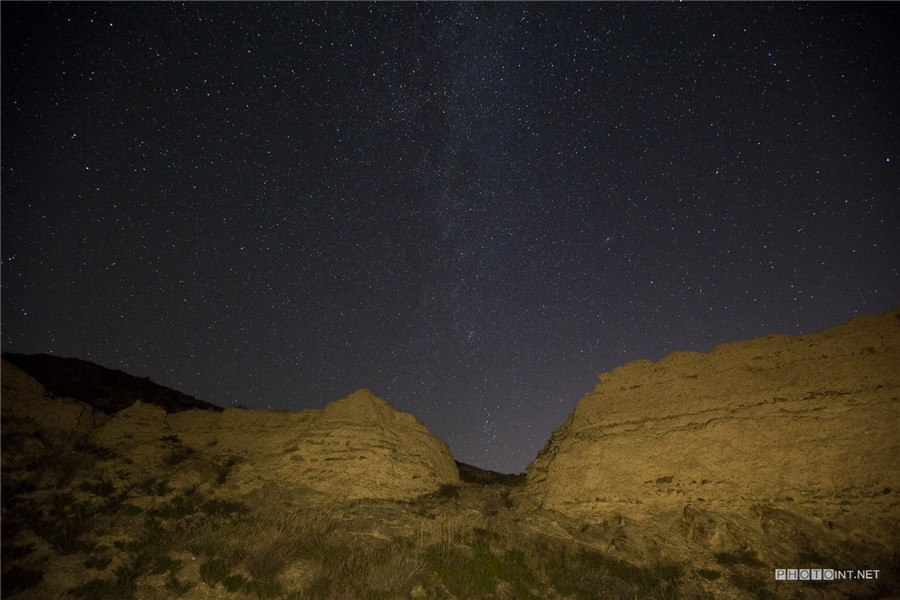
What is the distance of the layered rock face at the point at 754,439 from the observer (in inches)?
353

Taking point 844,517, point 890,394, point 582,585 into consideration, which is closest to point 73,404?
point 582,585

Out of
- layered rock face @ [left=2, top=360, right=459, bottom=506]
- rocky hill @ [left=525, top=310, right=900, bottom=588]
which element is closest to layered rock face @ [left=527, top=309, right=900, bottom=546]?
rocky hill @ [left=525, top=310, right=900, bottom=588]

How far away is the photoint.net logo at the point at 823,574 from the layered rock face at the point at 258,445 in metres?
9.06

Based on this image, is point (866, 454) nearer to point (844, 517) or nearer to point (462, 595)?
point (844, 517)

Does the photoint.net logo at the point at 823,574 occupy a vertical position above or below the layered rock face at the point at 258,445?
above

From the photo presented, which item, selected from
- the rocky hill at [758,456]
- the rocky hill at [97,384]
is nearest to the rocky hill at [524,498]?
the rocky hill at [758,456]

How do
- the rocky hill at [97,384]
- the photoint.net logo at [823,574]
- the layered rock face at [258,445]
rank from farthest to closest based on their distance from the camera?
the rocky hill at [97,384] → the layered rock face at [258,445] → the photoint.net logo at [823,574]

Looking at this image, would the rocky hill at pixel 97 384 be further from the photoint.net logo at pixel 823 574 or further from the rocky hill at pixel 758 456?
the photoint.net logo at pixel 823 574

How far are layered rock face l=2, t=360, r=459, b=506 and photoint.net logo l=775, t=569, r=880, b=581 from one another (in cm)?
906

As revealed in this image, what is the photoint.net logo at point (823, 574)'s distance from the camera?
7910mm

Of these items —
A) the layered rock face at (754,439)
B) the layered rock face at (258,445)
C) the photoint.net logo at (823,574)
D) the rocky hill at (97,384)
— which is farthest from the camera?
the rocky hill at (97,384)

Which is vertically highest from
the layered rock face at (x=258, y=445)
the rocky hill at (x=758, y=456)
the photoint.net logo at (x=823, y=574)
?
the rocky hill at (x=758, y=456)

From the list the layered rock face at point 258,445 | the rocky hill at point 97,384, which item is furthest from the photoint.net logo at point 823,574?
the rocky hill at point 97,384

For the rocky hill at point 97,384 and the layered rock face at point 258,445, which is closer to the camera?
the layered rock face at point 258,445
